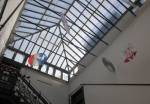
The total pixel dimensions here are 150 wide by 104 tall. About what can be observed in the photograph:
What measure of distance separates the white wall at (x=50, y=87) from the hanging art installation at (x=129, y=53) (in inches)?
218

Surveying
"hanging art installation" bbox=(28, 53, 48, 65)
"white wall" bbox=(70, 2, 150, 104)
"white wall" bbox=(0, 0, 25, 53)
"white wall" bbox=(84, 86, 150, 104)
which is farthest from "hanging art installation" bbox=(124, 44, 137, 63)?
"white wall" bbox=(0, 0, 25, 53)

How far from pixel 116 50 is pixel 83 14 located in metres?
4.75

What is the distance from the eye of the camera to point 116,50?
10172mm

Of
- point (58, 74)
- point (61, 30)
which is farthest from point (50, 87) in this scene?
point (61, 30)

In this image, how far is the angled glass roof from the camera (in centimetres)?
1316

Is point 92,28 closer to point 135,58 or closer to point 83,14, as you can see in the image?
point 83,14

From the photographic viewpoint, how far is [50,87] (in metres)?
12.8

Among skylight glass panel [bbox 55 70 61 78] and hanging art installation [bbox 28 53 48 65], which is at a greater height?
skylight glass panel [bbox 55 70 61 78]

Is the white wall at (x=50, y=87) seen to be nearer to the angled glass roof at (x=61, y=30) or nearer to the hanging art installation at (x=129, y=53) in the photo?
the angled glass roof at (x=61, y=30)

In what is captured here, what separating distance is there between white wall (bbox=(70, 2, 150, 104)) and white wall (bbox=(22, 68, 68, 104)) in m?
2.33

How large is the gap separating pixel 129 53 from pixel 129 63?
0.54 meters

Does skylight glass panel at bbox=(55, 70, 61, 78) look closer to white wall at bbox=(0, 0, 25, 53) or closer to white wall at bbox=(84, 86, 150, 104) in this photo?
white wall at bbox=(84, 86, 150, 104)

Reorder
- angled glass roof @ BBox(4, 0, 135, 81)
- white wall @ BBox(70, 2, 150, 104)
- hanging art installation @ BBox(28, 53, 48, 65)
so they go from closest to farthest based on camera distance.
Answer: white wall @ BBox(70, 2, 150, 104) < hanging art installation @ BBox(28, 53, 48, 65) < angled glass roof @ BBox(4, 0, 135, 81)

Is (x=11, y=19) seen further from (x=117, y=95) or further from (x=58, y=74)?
(x=58, y=74)
